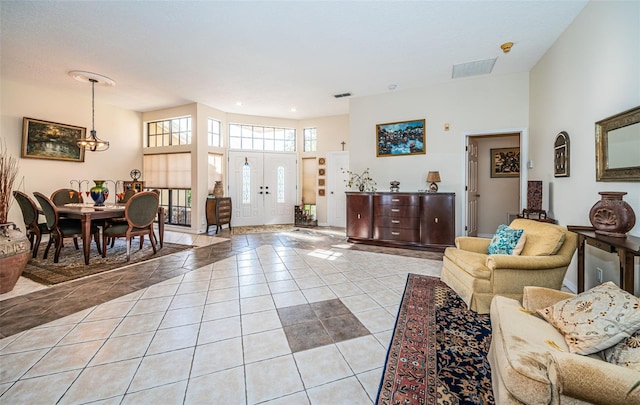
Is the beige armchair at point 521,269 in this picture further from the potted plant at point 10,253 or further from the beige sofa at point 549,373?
the potted plant at point 10,253

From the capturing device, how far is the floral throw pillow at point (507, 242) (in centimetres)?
245

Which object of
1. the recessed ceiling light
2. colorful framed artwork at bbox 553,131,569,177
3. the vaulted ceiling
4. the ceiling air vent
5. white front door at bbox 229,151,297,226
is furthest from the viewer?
white front door at bbox 229,151,297,226

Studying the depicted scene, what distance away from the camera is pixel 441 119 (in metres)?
4.92

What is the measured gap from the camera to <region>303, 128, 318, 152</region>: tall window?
7.64 meters

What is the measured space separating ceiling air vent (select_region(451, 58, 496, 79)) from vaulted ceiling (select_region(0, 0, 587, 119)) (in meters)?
0.12

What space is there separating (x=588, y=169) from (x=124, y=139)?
8548mm

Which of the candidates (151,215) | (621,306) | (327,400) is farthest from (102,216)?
(621,306)

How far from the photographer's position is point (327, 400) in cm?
141

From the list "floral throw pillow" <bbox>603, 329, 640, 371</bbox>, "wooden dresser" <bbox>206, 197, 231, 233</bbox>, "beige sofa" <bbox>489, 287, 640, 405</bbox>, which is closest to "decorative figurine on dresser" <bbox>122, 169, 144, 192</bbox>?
"wooden dresser" <bbox>206, 197, 231, 233</bbox>

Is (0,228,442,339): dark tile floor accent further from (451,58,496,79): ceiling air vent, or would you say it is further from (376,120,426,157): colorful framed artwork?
(451,58,496,79): ceiling air vent

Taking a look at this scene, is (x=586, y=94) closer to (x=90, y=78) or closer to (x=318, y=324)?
(x=318, y=324)

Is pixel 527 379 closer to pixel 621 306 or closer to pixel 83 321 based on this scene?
pixel 621 306

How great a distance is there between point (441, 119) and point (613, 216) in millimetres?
3358

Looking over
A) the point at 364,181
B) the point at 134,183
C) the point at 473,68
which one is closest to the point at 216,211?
the point at 134,183
